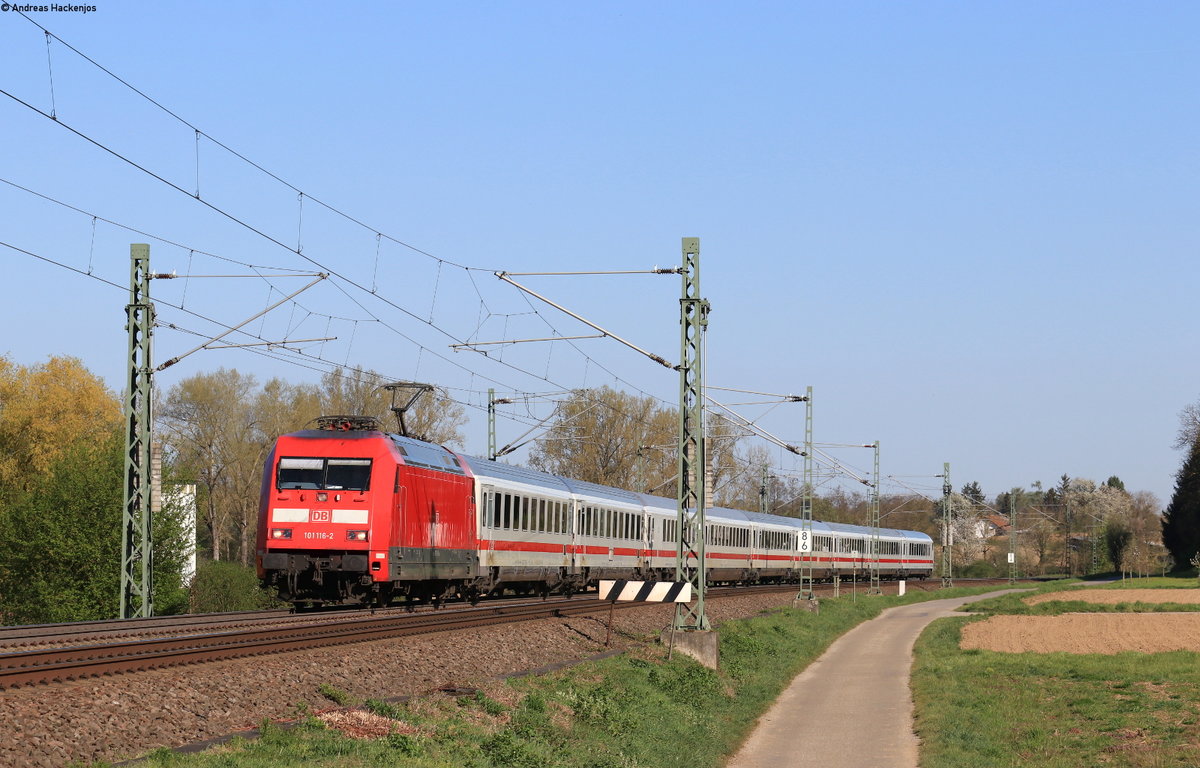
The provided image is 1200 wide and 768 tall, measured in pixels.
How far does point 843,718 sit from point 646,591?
4881 millimetres

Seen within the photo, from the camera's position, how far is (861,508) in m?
153

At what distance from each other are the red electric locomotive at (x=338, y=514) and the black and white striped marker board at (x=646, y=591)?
15.1 ft

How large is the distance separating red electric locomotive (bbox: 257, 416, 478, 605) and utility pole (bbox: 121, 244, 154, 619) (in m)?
4.44

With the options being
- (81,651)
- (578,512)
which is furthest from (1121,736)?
(578,512)

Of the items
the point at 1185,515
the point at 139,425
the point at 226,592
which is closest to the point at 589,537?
the point at 226,592

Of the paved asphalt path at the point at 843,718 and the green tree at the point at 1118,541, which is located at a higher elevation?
the green tree at the point at 1118,541

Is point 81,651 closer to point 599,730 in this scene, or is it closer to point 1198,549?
point 599,730

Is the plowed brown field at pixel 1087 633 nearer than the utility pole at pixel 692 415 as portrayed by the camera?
No

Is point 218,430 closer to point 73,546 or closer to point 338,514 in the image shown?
point 73,546

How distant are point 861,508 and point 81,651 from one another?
140831 millimetres

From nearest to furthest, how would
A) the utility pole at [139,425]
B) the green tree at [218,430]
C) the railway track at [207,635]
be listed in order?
the railway track at [207,635] < the utility pole at [139,425] < the green tree at [218,430]

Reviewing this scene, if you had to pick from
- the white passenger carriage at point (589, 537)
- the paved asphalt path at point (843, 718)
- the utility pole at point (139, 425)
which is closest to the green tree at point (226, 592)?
the white passenger carriage at point (589, 537)

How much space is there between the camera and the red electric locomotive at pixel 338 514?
26891 millimetres

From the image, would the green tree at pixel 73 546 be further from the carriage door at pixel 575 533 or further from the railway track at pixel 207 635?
the railway track at pixel 207 635
